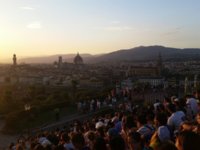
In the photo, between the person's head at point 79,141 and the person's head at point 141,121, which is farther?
the person's head at point 141,121

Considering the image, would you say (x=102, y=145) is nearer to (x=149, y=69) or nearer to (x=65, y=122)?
(x=65, y=122)

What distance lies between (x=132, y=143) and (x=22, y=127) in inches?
923

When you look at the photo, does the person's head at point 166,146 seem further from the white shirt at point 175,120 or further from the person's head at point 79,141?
the white shirt at point 175,120

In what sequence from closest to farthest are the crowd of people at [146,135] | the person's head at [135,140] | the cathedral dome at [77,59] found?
the crowd of people at [146,135], the person's head at [135,140], the cathedral dome at [77,59]

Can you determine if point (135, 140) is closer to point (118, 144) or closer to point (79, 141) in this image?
point (118, 144)

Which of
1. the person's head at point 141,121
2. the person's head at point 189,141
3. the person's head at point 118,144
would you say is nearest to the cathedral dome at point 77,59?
the person's head at point 141,121

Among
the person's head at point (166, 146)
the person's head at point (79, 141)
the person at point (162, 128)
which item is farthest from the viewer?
the person at point (162, 128)

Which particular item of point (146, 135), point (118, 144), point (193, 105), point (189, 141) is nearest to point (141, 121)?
point (146, 135)

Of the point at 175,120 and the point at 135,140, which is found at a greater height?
the point at 135,140

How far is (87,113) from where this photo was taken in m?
28.1

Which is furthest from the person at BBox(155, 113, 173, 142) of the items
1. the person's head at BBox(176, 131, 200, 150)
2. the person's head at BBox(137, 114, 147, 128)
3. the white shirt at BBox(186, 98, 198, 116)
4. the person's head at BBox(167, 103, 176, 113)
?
the person's head at BBox(176, 131, 200, 150)

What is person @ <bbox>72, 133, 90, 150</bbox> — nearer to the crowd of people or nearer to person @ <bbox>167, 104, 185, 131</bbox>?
the crowd of people

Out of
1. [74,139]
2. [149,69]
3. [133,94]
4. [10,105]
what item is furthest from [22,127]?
[149,69]

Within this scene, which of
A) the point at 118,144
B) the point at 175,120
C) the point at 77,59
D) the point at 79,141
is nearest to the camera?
the point at 118,144
